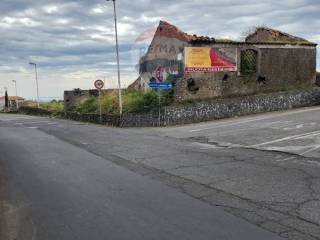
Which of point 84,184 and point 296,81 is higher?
point 296,81

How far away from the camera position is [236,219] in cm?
733

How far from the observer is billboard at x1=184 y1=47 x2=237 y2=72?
102 ft

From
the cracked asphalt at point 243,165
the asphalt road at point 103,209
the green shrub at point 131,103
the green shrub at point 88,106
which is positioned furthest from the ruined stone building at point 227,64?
the asphalt road at point 103,209

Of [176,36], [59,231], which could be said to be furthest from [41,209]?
[176,36]

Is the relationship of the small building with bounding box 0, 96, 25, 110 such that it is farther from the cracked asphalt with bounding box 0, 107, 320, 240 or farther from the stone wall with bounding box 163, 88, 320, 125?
the cracked asphalt with bounding box 0, 107, 320, 240

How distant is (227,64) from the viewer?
1276 inches

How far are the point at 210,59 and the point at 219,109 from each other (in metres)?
4.05

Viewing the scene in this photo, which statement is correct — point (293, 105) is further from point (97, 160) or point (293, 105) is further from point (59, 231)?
point (59, 231)

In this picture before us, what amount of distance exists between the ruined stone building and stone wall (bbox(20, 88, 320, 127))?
2.05 metres

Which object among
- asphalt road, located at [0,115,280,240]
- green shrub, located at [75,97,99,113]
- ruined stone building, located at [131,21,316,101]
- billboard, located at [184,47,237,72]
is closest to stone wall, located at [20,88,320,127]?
ruined stone building, located at [131,21,316,101]

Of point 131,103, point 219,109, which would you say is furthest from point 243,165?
point 131,103

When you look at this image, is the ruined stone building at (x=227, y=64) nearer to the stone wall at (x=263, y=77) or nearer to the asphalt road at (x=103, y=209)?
the stone wall at (x=263, y=77)

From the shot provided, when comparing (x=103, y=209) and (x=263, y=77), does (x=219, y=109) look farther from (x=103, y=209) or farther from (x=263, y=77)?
(x=103, y=209)

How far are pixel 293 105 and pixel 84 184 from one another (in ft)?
78.1
